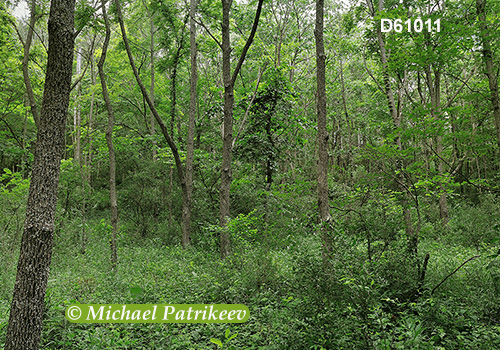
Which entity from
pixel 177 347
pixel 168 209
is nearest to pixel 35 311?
pixel 177 347

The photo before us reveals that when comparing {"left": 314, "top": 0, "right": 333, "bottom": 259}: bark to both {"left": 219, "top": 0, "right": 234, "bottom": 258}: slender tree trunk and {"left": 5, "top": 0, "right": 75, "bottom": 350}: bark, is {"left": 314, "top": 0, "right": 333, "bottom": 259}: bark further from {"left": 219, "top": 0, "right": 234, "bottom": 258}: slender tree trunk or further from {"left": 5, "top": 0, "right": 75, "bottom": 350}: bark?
{"left": 5, "top": 0, "right": 75, "bottom": 350}: bark

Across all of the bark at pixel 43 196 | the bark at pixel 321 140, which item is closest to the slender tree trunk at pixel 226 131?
the bark at pixel 321 140

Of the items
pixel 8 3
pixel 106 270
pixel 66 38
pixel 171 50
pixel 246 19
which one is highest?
pixel 246 19

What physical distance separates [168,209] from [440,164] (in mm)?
12098

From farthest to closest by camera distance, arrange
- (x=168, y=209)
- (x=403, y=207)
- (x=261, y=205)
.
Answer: (x=168, y=209)
(x=261, y=205)
(x=403, y=207)

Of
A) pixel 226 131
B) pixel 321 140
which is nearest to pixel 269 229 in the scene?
pixel 226 131

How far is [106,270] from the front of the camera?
24.6 feet

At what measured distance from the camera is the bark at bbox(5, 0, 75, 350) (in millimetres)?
3359

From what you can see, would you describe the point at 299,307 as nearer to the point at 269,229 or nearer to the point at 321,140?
the point at 321,140

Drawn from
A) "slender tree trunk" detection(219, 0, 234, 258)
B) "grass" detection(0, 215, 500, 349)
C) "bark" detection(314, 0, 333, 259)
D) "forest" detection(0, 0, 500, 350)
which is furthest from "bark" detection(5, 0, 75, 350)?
"slender tree trunk" detection(219, 0, 234, 258)

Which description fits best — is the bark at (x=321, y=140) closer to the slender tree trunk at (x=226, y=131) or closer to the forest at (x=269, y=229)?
the forest at (x=269, y=229)

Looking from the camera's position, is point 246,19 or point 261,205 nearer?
point 261,205

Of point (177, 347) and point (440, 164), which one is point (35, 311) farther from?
point (440, 164)

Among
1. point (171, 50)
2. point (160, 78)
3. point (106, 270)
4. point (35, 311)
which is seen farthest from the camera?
point (160, 78)
